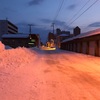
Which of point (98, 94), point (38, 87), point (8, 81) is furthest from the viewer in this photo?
point (8, 81)

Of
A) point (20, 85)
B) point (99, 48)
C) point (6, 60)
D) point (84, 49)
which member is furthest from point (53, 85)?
→ point (84, 49)

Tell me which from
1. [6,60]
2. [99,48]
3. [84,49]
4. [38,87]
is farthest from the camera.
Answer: [84,49]

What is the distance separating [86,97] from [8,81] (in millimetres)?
4046

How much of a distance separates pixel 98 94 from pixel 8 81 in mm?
4220

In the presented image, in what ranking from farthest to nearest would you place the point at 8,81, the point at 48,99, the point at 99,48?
the point at 99,48, the point at 8,81, the point at 48,99

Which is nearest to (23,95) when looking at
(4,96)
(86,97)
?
(4,96)

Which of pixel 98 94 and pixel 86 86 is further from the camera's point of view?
pixel 86 86

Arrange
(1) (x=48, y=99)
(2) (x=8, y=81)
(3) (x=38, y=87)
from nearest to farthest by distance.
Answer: (1) (x=48, y=99), (3) (x=38, y=87), (2) (x=8, y=81)

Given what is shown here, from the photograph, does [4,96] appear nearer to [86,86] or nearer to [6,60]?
[86,86]

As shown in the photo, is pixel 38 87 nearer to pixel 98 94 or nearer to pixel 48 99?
pixel 48 99

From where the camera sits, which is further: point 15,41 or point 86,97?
point 15,41

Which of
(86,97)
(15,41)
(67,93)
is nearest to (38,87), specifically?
(67,93)

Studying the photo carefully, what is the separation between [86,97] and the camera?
25.9 feet

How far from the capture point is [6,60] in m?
17.2
